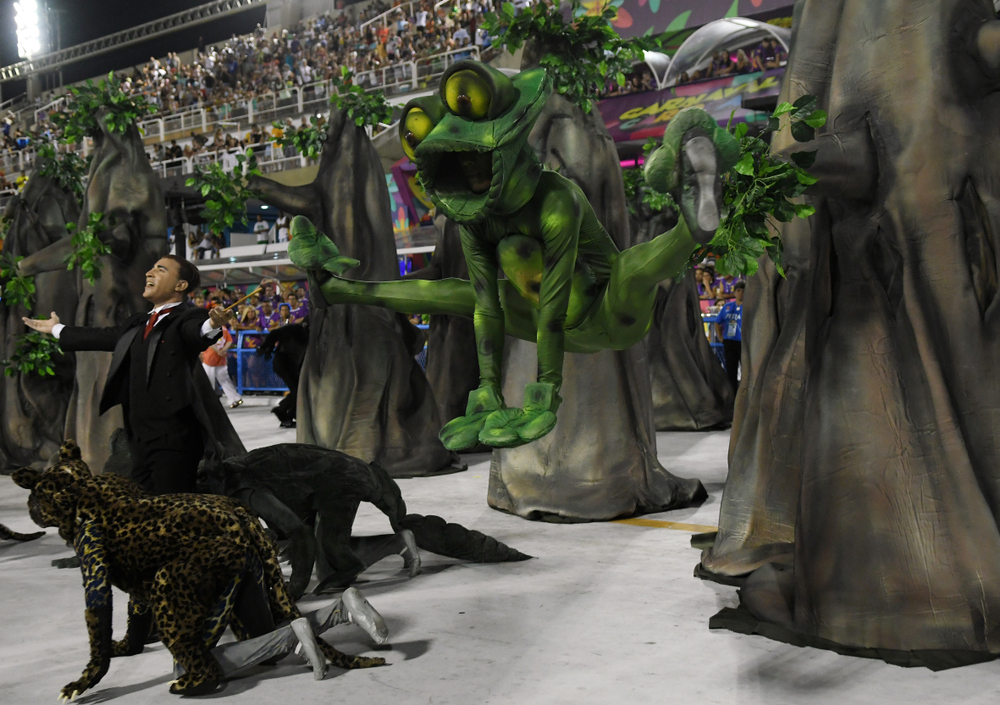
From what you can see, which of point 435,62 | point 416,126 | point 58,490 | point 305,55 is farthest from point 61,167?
point 305,55

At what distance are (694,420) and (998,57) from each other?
7645mm

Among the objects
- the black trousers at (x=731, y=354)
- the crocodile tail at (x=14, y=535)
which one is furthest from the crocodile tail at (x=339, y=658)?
the black trousers at (x=731, y=354)

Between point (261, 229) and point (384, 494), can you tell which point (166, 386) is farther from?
point (261, 229)

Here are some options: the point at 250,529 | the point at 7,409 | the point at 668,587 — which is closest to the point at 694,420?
the point at 668,587

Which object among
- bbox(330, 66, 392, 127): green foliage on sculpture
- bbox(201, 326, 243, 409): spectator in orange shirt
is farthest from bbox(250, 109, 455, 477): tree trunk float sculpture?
bbox(201, 326, 243, 409): spectator in orange shirt

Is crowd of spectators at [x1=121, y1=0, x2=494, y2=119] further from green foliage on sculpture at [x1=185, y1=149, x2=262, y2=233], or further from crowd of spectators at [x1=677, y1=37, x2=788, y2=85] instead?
green foliage on sculpture at [x1=185, y1=149, x2=262, y2=233]

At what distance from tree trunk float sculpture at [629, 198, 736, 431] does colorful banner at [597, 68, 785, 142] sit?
6.01 meters

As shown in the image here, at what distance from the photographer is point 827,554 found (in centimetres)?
337

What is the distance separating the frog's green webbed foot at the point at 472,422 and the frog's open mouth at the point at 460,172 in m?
0.51

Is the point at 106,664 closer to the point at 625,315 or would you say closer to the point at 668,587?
the point at 625,315

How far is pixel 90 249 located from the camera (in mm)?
5320

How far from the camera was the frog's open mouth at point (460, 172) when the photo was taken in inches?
90.0

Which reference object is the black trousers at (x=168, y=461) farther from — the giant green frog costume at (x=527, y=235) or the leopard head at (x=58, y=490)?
the giant green frog costume at (x=527, y=235)

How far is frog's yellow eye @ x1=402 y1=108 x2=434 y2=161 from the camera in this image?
91.6 inches
